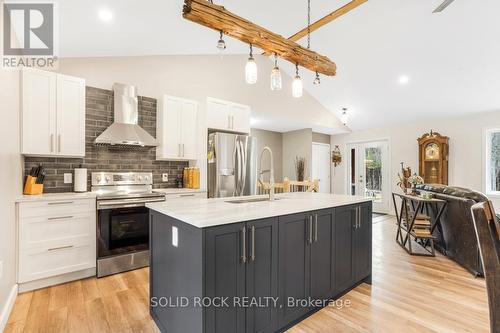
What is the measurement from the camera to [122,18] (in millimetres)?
2568

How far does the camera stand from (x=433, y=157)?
18.5 ft

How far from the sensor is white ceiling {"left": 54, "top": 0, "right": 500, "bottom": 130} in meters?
2.70

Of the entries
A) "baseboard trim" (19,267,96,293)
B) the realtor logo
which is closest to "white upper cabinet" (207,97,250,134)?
the realtor logo

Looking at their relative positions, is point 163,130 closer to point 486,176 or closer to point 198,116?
point 198,116

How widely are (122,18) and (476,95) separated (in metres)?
5.88

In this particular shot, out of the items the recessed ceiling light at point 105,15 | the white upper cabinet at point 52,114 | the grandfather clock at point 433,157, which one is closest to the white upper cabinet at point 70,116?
the white upper cabinet at point 52,114

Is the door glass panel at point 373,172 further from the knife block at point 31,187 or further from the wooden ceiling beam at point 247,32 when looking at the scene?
the knife block at point 31,187

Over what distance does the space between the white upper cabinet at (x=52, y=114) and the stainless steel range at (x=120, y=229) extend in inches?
22.9

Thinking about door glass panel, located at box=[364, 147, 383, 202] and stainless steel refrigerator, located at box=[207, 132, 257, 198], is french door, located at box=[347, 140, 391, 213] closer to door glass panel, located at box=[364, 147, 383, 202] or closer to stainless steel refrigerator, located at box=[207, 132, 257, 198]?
door glass panel, located at box=[364, 147, 383, 202]

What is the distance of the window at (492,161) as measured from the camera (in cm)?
511

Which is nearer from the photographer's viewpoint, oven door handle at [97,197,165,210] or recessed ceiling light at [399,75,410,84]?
oven door handle at [97,197,165,210]

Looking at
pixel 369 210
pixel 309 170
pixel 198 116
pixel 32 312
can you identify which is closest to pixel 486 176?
pixel 309 170

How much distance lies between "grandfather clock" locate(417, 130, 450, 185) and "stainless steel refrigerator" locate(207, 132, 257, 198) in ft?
13.5

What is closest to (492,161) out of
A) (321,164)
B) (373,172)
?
(373,172)
